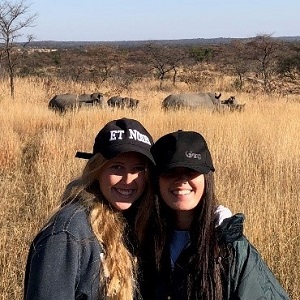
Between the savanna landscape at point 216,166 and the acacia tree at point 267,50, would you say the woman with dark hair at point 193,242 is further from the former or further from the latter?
the acacia tree at point 267,50

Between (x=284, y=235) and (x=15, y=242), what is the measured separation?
200 centimetres

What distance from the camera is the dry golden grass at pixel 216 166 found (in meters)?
3.99

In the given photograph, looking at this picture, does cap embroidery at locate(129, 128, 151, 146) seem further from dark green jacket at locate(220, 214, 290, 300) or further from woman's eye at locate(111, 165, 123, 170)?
dark green jacket at locate(220, 214, 290, 300)

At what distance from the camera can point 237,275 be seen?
2.09m

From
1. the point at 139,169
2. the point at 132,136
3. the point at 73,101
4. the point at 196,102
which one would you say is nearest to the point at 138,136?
the point at 132,136

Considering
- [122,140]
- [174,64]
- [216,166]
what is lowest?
[174,64]

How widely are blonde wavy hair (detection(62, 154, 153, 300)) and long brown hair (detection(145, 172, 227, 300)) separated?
124mm

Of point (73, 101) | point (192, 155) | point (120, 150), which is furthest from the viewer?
point (73, 101)

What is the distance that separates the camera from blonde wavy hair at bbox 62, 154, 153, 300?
2.03m

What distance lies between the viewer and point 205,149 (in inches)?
87.4

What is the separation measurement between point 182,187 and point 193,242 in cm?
22

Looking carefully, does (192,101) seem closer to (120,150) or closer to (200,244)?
(200,244)

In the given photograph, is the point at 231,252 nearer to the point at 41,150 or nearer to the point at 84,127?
the point at 41,150

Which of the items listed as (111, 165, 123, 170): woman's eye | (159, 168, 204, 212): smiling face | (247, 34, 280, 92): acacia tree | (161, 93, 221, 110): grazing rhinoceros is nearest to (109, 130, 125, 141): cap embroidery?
(111, 165, 123, 170): woman's eye
